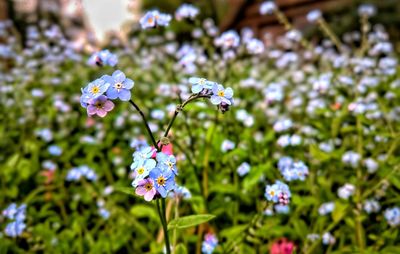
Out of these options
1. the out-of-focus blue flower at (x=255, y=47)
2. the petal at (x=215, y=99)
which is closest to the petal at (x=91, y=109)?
the petal at (x=215, y=99)

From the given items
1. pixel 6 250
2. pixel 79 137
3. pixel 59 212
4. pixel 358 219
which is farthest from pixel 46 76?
pixel 358 219

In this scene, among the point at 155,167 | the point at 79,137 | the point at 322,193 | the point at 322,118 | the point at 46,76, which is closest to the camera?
the point at 155,167

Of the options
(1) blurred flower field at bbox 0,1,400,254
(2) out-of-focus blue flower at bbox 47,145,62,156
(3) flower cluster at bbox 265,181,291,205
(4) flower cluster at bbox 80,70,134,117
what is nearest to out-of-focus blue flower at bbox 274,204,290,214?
(1) blurred flower field at bbox 0,1,400,254

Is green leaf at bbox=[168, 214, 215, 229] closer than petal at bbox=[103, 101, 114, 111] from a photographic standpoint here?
No

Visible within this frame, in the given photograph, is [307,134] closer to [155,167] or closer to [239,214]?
[239,214]

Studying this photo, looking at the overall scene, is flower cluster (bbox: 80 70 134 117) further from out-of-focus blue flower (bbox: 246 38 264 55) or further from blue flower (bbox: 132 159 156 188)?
out-of-focus blue flower (bbox: 246 38 264 55)

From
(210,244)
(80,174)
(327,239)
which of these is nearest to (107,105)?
(210,244)
